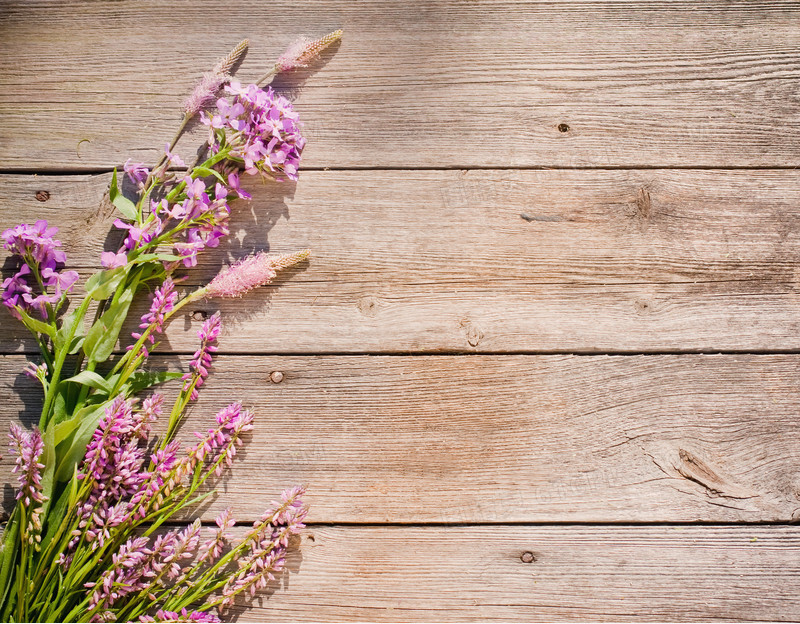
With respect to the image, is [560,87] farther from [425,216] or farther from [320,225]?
[320,225]

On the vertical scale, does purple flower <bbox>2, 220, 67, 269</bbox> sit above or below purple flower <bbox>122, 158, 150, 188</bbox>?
below

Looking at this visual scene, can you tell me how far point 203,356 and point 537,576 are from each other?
0.66 meters

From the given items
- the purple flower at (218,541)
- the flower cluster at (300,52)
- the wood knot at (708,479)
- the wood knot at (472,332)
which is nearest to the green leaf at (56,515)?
the purple flower at (218,541)

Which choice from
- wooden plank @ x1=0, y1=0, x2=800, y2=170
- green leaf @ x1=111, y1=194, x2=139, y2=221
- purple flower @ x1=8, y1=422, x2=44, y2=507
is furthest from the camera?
wooden plank @ x1=0, y1=0, x2=800, y2=170

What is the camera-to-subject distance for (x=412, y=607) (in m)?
0.90

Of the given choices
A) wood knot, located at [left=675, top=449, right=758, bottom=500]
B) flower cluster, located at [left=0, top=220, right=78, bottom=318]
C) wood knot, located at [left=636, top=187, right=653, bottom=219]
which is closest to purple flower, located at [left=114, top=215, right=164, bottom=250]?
flower cluster, located at [left=0, top=220, right=78, bottom=318]

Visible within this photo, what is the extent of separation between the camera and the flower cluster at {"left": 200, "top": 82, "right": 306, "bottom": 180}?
911 millimetres

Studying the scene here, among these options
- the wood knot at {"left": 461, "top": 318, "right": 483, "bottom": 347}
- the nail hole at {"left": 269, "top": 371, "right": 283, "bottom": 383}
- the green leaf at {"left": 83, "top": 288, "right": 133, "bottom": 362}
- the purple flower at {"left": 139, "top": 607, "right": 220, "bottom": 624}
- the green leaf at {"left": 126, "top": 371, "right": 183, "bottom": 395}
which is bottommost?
the purple flower at {"left": 139, "top": 607, "right": 220, "bottom": 624}

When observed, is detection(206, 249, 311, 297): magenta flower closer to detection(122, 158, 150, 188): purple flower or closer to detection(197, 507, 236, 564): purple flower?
detection(122, 158, 150, 188): purple flower

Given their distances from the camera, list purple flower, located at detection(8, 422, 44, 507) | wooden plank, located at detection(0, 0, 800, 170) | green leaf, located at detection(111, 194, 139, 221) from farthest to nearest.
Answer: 1. wooden plank, located at detection(0, 0, 800, 170)
2. green leaf, located at detection(111, 194, 139, 221)
3. purple flower, located at detection(8, 422, 44, 507)

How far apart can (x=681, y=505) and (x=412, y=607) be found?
48 cm

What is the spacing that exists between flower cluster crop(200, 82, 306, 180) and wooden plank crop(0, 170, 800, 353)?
0.23 ft

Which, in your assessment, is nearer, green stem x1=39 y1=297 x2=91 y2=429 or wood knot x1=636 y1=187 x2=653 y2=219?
green stem x1=39 y1=297 x2=91 y2=429

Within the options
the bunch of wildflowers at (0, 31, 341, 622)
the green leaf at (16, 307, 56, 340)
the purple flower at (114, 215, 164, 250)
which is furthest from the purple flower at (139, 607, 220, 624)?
the purple flower at (114, 215, 164, 250)
